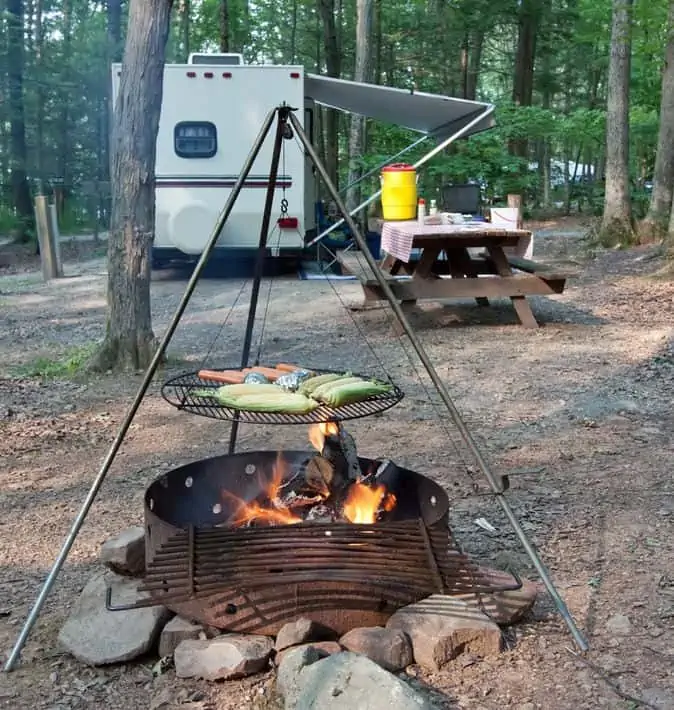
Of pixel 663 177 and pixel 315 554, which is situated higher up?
pixel 663 177

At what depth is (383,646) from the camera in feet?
8.21

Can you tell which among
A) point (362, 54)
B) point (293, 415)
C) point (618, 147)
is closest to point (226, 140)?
point (362, 54)

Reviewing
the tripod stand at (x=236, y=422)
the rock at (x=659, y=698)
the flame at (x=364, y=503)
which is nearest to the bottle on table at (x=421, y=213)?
the tripod stand at (x=236, y=422)

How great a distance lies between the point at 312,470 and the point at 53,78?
22.3 m

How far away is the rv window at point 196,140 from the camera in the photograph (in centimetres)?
1083

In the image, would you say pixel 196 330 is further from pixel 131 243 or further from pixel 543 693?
pixel 543 693

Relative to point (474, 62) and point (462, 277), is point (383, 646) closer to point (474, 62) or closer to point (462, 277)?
point (462, 277)

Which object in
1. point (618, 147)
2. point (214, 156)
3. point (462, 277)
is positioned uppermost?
point (618, 147)

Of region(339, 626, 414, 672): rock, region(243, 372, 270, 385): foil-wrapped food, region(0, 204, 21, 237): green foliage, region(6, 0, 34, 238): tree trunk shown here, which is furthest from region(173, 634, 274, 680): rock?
region(0, 204, 21, 237): green foliage

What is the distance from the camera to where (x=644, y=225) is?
13211 mm

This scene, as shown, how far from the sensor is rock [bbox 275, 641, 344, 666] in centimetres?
245

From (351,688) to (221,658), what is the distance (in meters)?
0.53

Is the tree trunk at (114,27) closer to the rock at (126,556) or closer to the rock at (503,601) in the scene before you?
the rock at (126,556)

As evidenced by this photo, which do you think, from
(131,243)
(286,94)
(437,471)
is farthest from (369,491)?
(286,94)
